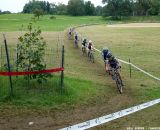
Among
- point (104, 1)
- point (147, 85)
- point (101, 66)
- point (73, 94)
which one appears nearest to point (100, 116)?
point (73, 94)

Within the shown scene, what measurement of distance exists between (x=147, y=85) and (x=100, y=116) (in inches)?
219

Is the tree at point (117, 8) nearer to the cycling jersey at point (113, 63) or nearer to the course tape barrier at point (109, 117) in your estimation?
the cycling jersey at point (113, 63)

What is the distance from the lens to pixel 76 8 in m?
163

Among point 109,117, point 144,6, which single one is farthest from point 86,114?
point 144,6

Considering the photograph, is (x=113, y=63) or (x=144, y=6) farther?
(x=144, y=6)

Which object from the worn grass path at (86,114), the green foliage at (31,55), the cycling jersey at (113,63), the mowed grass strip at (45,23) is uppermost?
the green foliage at (31,55)

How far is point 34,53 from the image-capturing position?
1552cm

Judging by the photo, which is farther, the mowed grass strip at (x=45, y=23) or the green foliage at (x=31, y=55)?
→ the mowed grass strip at (x=45, y=23)

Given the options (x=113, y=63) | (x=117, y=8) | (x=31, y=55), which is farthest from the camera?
(x=117, y=8)

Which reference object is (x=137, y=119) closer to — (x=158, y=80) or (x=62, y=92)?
(x=62, y=92)

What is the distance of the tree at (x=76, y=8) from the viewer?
534ft

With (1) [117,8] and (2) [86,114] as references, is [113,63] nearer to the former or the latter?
(2) [86,114]

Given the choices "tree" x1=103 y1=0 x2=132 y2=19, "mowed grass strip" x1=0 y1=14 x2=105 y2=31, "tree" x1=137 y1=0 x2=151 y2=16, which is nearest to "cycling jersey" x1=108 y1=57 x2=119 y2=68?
"mowed grass strip" x1=0 y1=14 x2=105 y2=31

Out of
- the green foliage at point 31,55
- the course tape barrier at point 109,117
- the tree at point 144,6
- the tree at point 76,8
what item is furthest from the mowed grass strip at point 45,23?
the course tape barrier at point 109,117
